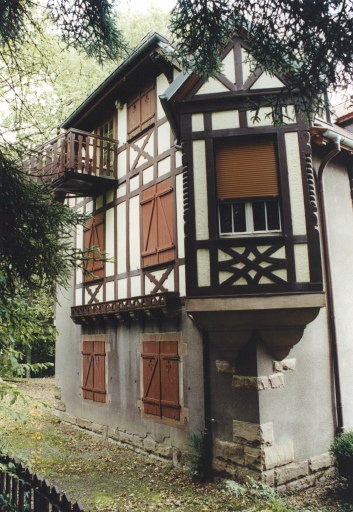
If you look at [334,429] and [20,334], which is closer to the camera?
[20,334]

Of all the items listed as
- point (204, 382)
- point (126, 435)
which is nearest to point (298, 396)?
point (204, 382)

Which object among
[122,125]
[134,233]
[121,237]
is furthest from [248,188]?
[122,125]

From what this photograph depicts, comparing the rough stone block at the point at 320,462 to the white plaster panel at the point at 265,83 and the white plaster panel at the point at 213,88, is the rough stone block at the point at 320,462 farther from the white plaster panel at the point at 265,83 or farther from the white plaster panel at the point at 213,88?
the white plaster panel at the point at 213,88

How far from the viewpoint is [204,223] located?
716 cm

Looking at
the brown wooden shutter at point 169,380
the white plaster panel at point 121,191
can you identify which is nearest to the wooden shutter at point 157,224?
the white plaster panel at point 121,191

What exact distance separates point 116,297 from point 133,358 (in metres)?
1.51

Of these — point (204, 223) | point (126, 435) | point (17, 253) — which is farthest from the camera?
point (126, 435)

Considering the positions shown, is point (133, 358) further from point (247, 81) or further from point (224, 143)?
point (247, 81)

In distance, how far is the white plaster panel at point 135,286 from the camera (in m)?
9.75

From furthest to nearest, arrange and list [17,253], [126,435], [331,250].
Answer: [126,435]
[331,250]
[17,253]

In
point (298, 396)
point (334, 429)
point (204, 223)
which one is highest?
point (204, 223)

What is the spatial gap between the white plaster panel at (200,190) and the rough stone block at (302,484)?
4202 millimetres

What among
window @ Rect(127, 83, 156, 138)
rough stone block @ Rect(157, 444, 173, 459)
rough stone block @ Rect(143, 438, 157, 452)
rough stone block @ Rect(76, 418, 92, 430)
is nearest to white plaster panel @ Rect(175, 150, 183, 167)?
window @ Rect(127, 83, 156, 138)

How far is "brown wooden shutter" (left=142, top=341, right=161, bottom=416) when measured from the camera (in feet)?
29.6
